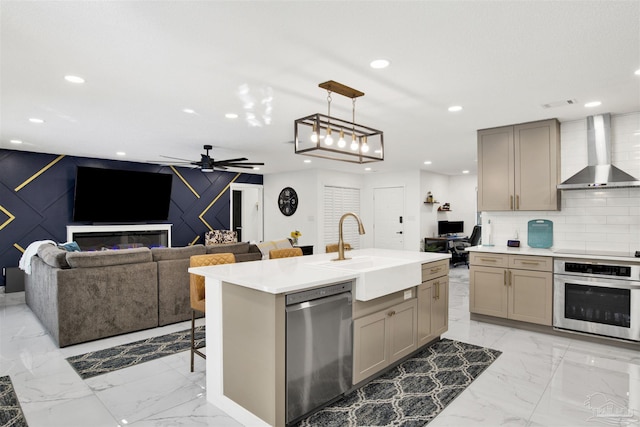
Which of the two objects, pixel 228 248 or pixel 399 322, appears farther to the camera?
pixel 228 248

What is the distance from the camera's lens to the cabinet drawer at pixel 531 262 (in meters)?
4.00

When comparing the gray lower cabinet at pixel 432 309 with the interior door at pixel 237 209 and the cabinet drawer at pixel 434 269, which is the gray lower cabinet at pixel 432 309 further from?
the interior door at pixel 237 209

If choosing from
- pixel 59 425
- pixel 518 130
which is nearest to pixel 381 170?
pixel 518 130

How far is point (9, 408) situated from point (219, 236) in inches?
241

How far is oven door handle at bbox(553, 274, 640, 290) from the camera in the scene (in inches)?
139

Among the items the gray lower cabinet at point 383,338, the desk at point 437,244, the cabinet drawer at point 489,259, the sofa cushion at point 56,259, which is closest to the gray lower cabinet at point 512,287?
the cabinet drawer at point 489,259

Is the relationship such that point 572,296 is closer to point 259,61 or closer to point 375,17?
point 375,17

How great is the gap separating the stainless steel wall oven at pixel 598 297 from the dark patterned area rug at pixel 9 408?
488 cm

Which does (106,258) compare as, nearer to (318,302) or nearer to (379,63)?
(318,302)

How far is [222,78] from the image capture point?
3.01 meters

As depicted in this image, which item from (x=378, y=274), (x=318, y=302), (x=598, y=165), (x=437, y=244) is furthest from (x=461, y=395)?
(x=437, y=244)

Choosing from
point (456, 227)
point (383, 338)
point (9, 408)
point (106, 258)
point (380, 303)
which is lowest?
point (9, 408)

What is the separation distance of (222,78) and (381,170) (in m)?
6.55

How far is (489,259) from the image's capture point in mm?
4426
